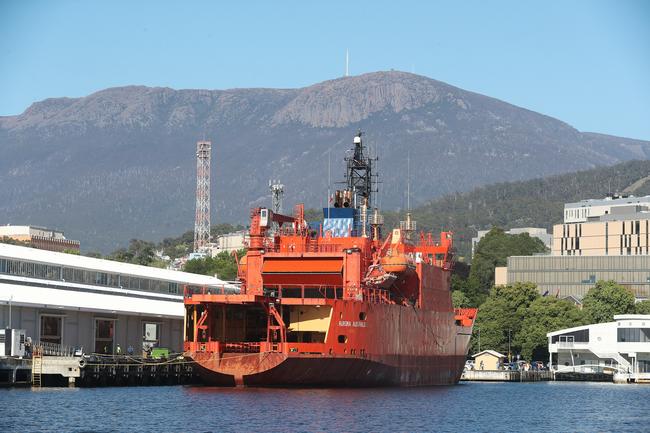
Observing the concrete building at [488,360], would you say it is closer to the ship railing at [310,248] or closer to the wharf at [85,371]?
the wharf at [85,371]

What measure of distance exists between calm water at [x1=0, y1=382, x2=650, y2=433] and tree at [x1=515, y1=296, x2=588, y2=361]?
4992 cm

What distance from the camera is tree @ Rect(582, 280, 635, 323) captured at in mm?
132500

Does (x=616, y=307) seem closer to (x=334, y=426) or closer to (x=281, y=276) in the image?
(x=281, y=276)

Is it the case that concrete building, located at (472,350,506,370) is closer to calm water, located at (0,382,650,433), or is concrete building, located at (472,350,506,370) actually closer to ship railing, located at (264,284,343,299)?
calm water, located at (0,382,650,433)

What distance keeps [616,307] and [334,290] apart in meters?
71.1

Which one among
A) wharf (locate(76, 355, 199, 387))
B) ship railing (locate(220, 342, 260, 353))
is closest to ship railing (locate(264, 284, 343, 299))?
ship railing (locate(220, 342, 260, 353))

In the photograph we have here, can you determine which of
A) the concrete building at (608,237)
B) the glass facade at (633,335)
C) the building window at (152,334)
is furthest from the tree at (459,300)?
the building window at (152,334)

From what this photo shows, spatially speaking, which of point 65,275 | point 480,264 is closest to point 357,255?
point 65,275

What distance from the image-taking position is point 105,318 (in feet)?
273

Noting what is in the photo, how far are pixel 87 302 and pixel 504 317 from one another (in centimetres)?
5830

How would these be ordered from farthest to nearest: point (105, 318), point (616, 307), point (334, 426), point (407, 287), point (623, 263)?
point (623, 263) → point (616, 307) → point (105, 318) → point (407, 287) → point (334, 426)

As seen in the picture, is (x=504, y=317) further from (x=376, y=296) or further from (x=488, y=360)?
(x=376, y=296)

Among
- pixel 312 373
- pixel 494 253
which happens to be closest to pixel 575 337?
pixel 312 373

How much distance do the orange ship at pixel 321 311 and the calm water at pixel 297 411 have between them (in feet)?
4.59
